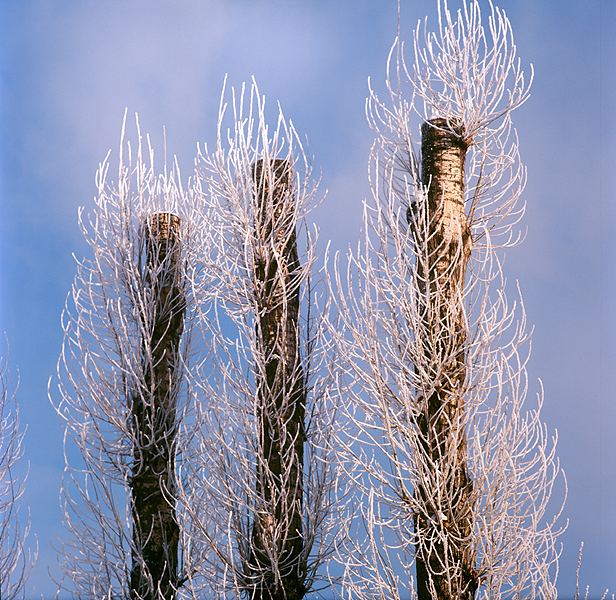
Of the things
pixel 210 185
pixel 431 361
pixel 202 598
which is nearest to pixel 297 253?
pixel 210 185

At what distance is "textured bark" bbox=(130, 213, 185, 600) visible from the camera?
7.82 m

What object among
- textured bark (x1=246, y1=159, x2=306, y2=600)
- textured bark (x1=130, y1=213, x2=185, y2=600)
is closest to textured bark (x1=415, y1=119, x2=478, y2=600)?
textured bark (x1=246, y1=159, x2=306, y2=600)

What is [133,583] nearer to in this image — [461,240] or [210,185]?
[210,185]

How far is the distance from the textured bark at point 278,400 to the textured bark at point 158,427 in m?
1.16

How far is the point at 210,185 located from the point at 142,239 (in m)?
1.18

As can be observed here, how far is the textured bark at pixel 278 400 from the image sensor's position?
22.7 feet

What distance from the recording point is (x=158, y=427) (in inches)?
319

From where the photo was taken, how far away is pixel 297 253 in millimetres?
7633

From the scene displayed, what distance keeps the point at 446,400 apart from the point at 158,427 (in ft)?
10.9

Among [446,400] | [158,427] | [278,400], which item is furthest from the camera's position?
[158,427]

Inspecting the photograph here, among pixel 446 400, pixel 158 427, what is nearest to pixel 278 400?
pixel 158 427

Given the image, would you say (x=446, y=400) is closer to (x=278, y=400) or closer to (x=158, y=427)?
(x=278, y=400)

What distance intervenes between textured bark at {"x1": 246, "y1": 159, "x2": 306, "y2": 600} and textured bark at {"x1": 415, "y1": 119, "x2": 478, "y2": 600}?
1.36 meters

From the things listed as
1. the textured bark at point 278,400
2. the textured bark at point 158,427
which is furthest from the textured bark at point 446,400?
the textured bark at point 158,427
